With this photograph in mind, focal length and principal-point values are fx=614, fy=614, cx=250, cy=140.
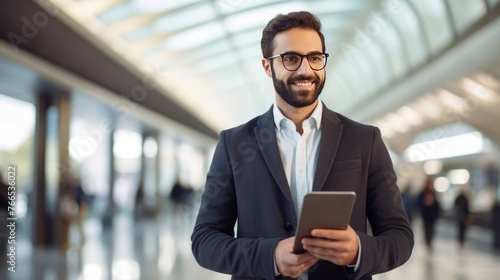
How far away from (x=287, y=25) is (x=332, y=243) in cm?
73

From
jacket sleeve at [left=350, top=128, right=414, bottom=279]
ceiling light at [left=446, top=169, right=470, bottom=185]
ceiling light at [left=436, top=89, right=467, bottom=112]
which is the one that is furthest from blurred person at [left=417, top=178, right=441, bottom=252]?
jacket sleeve at [left=350, top=128, right=414, bottom=279]

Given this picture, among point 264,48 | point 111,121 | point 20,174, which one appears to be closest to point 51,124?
point 20,174

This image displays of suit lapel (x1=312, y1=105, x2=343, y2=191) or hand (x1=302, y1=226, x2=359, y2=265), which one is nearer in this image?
hand (x1=302, y1=226, x2=359, y2=265)

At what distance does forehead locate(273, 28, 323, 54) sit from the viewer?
1.97 m

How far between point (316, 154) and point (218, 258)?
466 mm

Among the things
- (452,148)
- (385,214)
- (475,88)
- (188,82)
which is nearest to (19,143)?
(188,82)

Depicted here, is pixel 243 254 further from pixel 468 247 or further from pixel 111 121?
pixel 111 121

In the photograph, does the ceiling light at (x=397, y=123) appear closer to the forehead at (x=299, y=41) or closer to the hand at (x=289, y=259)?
the forehead at (x=299, y=41)

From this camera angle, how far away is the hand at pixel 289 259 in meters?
1.78

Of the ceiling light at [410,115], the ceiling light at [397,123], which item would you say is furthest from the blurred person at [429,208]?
the ceiling light at [397,123]

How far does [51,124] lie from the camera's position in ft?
58.9

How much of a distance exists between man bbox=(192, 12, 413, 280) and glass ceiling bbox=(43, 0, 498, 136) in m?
8.66

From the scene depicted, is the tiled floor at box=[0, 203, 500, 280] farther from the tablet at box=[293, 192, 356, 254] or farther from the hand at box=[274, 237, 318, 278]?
the tablet at box=[293, 192, 356, 254]

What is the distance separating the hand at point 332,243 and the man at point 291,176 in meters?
0.11
